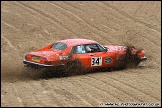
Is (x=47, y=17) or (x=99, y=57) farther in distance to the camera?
(x=47, y=17)

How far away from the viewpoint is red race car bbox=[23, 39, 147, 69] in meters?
12.9

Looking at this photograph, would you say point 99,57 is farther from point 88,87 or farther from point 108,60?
point 88,87

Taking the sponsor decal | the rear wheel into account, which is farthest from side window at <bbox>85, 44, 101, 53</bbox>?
the rear wheel

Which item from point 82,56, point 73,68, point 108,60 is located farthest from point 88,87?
point 108,60

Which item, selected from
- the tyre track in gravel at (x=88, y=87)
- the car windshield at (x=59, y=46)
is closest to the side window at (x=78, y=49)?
the car windshield at (x=59, y=46)

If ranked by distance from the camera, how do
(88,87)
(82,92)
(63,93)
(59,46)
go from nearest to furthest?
1. (63,93)
2. (82,92)
3. (88,87)
4. (59,46)

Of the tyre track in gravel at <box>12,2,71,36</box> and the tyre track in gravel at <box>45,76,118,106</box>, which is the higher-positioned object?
the tyre track in gravel at <box>12,2,71,36</box>

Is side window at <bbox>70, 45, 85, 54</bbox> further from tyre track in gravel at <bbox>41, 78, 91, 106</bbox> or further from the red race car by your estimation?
tyre track in gravel at <bbox>41, 78, 91, 106</bbox>

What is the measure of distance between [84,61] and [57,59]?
100 cm

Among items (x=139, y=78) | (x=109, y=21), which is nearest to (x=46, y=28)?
(x=109, y=21)

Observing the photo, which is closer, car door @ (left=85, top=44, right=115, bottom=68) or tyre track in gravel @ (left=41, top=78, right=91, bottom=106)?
tyre track in gravel @ (left=41, top=78, right=91, bottom=106)

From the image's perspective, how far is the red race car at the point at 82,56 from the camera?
42.4 feet

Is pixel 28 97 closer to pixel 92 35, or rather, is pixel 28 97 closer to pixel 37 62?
pixel 37 62

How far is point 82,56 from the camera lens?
13469mm
